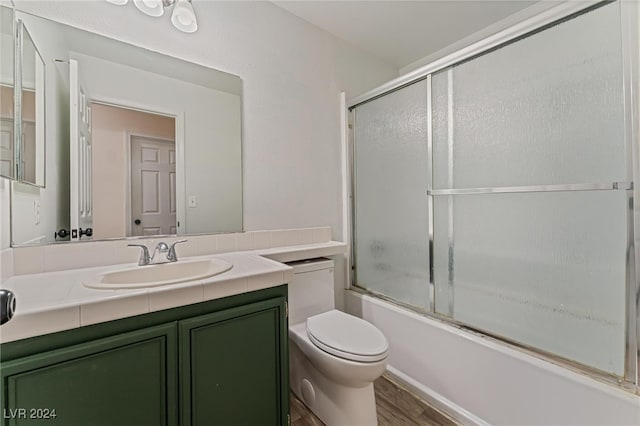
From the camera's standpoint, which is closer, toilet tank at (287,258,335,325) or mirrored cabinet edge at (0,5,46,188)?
mirrored cabinet edge at (0,5,46,188)

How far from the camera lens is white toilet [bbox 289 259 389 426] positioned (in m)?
1.22

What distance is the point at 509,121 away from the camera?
139cm

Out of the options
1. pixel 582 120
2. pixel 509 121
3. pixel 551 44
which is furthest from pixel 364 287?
pixel 551 44

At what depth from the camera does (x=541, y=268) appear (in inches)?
51.4

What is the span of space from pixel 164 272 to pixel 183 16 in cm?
126

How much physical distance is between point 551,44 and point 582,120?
371 millimetres

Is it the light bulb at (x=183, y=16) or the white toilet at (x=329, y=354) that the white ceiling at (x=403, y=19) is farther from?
the white toilet at (x=329, y=354)

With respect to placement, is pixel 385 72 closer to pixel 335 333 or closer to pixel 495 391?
pixel 335 333

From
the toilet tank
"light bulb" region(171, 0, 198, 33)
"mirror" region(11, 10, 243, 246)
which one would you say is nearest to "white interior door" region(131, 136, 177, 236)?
"mirror" region(11, 10, 243, 246)

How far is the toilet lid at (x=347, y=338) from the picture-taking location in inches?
47.5

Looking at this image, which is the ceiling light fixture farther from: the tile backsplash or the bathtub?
the bathtub

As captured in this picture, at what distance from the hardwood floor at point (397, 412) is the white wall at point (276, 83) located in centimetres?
104

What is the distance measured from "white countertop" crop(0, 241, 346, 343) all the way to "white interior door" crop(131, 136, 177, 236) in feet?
0.78

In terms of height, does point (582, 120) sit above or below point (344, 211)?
above
